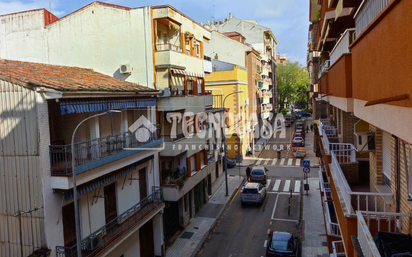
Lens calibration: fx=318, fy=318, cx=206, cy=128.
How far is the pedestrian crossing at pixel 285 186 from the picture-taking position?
25766 mm

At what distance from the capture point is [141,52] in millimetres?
15625

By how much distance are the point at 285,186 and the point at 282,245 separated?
13138 mm

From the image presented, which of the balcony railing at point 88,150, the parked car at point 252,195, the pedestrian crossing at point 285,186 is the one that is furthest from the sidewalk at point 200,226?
the balcony railing at point 88,150

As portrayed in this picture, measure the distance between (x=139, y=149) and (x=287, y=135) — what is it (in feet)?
146

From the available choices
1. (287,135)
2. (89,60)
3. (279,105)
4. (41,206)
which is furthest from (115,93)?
(279,105)

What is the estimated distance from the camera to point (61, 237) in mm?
9438

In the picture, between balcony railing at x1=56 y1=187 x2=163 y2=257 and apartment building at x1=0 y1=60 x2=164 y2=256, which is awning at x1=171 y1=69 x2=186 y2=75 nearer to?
apartment building at x1=0 y1=60 x2=164 y2=256

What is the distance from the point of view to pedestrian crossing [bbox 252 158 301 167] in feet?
114

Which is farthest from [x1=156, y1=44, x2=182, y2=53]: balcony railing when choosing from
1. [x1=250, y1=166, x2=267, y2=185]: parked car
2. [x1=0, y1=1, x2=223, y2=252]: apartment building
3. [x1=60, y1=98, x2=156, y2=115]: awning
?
[x1=250, y1=166, x2=267, y2=185]: parked car

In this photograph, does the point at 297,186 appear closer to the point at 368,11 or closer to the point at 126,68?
the point at 126,68

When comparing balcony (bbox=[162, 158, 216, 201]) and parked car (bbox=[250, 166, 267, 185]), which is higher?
balcony (bbox=[162, 158, 216, 201])

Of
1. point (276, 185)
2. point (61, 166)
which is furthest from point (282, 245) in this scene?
point (276, 185)

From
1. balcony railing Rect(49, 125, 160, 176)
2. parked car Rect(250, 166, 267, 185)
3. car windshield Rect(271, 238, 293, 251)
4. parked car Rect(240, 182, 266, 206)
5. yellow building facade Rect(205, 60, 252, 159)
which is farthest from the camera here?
yellow building facade Rect(205, 60, 252, 159)

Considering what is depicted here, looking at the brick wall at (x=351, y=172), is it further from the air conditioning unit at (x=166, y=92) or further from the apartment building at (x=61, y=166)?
the air conditioning unit at (x=166, y=92)
